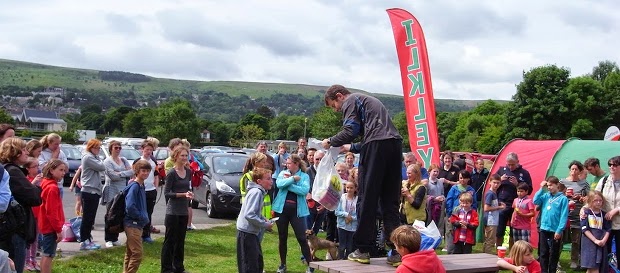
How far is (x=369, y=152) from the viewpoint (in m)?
5.97

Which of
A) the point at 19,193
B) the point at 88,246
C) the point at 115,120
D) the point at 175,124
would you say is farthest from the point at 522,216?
the point at 115,120

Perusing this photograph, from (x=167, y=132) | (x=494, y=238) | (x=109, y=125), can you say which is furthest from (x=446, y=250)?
(x=109, y=125)

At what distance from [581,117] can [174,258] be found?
5098 cm

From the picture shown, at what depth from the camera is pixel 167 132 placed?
103 m

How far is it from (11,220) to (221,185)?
31.0 feet

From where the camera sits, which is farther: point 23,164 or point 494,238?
point 494,238

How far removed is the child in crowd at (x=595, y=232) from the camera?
870 centimetres

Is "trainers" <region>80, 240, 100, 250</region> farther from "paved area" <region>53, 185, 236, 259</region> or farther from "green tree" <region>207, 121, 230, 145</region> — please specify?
"green tree" <region>207, 121, 230, 145</region>

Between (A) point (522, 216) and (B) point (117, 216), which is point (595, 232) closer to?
(A) point (522, 216)

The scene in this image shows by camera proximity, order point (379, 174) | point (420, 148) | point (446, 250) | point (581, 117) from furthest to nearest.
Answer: point (581, 117), point (420, 148), point (446, 250), point (379, 174)

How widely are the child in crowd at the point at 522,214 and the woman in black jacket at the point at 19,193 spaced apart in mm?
7746

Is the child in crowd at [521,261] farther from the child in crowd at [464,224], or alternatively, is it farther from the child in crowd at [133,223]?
the child in crowd at [133,223]

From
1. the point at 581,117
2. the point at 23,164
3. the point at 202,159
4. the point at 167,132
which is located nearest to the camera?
the point at 23,164

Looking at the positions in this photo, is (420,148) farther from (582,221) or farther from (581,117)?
(581,117)
